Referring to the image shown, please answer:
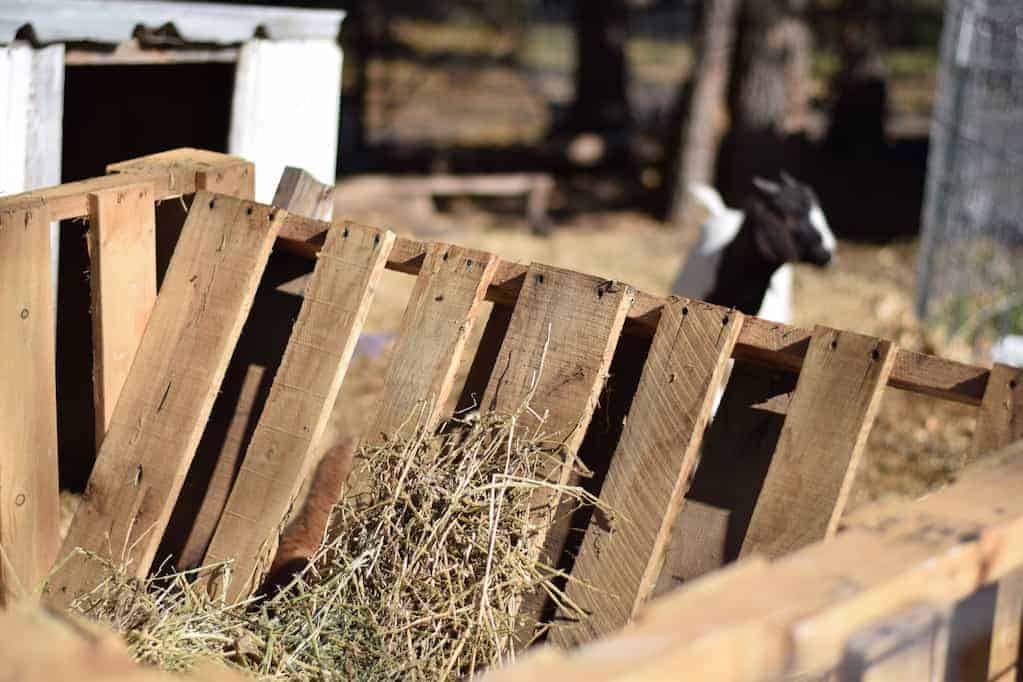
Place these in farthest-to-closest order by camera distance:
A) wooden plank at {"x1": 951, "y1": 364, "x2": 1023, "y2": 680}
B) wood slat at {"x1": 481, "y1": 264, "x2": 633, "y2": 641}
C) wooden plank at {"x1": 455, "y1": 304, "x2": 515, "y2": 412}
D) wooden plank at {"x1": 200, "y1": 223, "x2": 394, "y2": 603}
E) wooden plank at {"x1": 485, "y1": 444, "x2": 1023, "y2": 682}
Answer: wooden plank at {"x1": 455, "y1": 304, "x2": 515, "y2": 412} → wooden plank at {"x1": 200, "y1": 223, "x2": 394, "y2": 603} → wood slat at {"x1": 481, "y1": 264, "x2": 633, "y2": 641} → wooden plank at {"x1": 951, "y1": 364, "x2": 1023, "y2": 680} → wooden plank at {"x1": 485, "y1": 444, "x2": 1023, "y2": 682}

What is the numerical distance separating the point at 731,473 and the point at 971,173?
23.8ft

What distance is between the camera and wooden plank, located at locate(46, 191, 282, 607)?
3.02 metres

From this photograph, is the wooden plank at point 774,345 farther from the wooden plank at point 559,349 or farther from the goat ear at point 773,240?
the goat ear at point 773,240

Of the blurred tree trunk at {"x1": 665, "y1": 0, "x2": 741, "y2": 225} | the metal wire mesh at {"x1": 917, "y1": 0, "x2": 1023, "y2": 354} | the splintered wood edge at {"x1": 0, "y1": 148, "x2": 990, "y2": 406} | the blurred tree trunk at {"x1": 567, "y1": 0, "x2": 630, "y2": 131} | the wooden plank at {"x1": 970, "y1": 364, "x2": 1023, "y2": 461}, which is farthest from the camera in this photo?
the blurred tree trunk at {"x1": 567, "y1": 0, "x2": 630, "y2": 131}

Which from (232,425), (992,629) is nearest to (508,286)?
(232,425)

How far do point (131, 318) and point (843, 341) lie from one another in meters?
1.83

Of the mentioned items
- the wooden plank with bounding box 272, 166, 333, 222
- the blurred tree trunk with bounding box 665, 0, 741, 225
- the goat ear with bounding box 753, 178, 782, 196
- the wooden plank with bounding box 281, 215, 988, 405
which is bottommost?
the wooden plank with bounding box 281, 215, 988, 405

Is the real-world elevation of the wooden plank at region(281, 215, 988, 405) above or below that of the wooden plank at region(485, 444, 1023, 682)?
above

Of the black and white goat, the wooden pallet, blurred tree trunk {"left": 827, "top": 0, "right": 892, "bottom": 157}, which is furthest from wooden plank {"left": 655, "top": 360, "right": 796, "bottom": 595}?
blurred tree trunk {"left": 827, "top": 0, "right": 892, "bottom": 157}

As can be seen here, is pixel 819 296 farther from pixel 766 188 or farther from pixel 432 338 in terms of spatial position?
pixel 432 338

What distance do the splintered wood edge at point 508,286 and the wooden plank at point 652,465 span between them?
3.6 inches

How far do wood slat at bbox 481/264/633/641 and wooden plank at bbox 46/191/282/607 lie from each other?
73 centimetres

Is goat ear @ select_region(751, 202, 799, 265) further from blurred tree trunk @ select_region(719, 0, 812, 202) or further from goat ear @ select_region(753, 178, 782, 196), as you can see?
blurred tree trunk @ select_region(719, 0, 812, 202)

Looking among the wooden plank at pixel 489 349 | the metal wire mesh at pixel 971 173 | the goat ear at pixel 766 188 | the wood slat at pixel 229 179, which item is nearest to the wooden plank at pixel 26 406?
the wood slat at pixel 229 179
